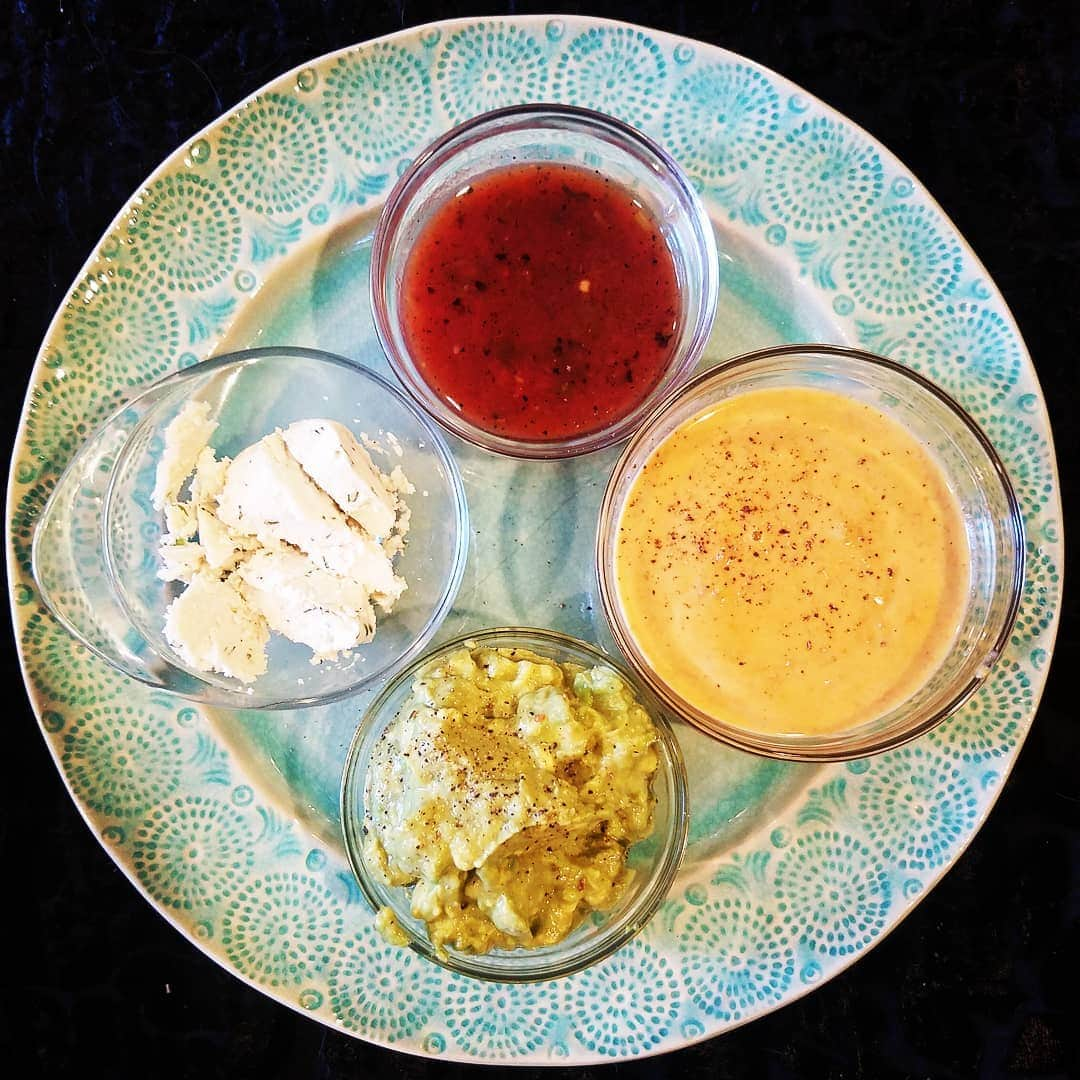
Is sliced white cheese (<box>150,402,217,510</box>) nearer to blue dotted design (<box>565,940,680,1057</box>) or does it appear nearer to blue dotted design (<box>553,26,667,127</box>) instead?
→ blue dotted design (<box>553,26,667,127</box>)

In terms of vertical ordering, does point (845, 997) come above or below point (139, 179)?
below

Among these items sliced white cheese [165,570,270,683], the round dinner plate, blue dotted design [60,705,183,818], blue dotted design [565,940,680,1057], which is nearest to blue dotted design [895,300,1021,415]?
the round dinner plate

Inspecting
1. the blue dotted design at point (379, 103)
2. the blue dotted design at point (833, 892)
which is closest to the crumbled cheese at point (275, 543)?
the blue dotted design at point (379, 103)

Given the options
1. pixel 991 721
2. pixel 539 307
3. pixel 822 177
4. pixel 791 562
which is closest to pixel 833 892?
pixel 991 721

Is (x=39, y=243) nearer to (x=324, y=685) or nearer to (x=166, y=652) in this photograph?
(x=166, y=652)

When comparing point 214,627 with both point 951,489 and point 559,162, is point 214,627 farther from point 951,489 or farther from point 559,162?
point 951,489

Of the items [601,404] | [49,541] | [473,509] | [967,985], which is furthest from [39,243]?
[967,985]
